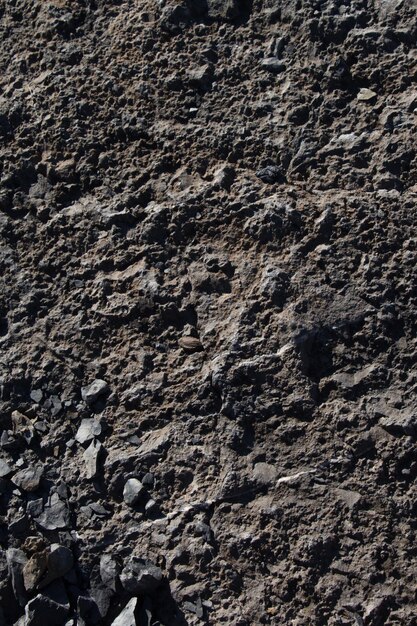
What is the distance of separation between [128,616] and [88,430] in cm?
29

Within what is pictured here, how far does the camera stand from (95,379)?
4.53ft

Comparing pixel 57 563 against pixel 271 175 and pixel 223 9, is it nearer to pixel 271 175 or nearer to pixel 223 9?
pixel 271 175

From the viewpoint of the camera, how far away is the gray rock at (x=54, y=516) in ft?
4.27

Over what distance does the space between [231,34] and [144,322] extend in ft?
1.80

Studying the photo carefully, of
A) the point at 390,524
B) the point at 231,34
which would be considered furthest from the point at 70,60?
the point at 390,524

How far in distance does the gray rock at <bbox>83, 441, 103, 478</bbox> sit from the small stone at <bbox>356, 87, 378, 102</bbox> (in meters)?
0.70

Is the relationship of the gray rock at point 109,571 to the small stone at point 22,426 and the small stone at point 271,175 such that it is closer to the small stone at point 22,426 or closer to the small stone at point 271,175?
the small stone at point 22,426

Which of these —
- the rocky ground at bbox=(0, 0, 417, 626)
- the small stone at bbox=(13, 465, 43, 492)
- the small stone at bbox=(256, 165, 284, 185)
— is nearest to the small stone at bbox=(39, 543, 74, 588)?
the rocky ground at bbox=(0, 0, 417, 626)

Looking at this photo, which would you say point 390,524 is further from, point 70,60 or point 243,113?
point 70,60

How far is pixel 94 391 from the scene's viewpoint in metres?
1.37

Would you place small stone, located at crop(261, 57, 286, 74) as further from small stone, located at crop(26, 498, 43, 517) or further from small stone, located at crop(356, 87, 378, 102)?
small stone, located at crop(26, 498, 43, 517)

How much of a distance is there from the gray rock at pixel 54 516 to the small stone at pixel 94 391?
16 centimetres

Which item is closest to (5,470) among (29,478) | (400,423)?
(29,478)

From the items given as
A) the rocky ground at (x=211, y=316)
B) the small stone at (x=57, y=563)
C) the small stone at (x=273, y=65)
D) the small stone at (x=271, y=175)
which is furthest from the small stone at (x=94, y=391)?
the small stone at (x=273, y=65)
